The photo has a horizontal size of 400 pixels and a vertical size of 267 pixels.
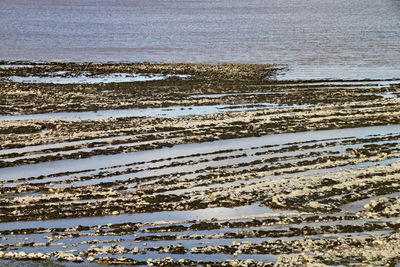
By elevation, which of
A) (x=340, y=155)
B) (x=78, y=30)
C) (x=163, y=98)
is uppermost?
(x=78, y=30)

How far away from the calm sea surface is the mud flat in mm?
8934

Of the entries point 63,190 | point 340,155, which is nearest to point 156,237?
point 63,190

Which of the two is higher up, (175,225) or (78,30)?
(78,30)

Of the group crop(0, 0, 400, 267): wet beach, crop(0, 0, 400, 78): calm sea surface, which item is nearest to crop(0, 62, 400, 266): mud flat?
crop(0, 0, 400, 267): wet beach

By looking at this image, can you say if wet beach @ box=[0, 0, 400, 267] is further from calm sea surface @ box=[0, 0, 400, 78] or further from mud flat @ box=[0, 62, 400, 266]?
calm sea surface @ box=[0, 0, 400, 78]

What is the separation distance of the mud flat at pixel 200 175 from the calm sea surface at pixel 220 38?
8.93 m

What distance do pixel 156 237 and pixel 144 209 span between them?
1360 mm

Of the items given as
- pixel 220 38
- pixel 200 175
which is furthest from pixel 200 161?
pixel 220 38

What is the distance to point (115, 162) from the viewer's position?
14750mm

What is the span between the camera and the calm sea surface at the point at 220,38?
3291cm

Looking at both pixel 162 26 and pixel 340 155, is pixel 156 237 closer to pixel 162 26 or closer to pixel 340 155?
pixel 340 155

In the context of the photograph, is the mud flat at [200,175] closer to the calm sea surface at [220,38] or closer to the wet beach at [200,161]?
the wet beach at [200,161]

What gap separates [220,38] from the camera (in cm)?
4447

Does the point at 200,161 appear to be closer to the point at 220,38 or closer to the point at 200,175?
the point at 200,175
